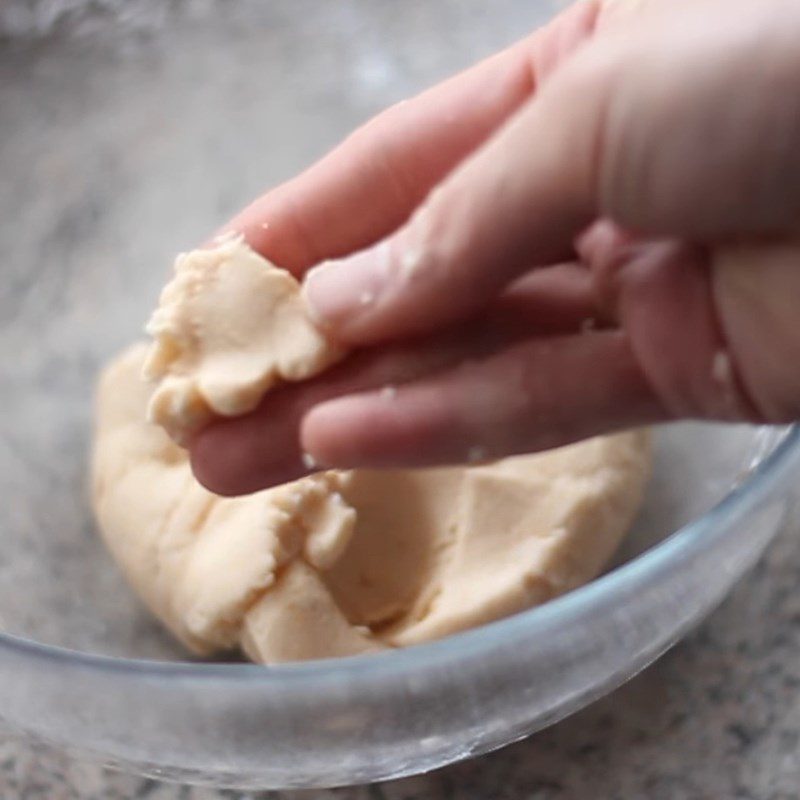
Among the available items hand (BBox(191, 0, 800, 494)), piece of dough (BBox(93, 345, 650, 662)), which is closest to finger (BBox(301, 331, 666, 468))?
hand (BBox(191, 0, 800, 494))

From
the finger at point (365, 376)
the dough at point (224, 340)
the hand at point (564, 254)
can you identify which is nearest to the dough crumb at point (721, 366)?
the hand at point (564, 254)

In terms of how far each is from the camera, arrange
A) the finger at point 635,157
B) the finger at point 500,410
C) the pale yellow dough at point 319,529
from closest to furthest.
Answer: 1. the finger at point 635,157
2. the finger at point 500,410
3. the pale yellow dough at point 319,529

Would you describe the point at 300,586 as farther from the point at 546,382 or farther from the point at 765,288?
the point at 765,288

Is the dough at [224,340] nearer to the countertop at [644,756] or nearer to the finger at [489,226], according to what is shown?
the finger at [489,226]

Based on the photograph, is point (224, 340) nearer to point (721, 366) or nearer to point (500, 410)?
point (500, 410)

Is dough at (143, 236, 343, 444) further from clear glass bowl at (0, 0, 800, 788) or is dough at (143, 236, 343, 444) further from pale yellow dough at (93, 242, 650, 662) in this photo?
clear glass bowl at (0, 0, 800, 788)

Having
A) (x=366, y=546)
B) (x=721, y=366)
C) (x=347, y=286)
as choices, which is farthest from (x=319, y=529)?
(x=721, y=366)
